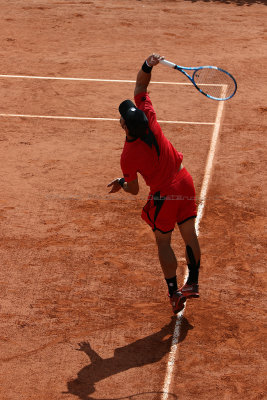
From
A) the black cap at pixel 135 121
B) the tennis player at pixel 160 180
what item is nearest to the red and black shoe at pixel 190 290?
the tennis player at pixel 160 180

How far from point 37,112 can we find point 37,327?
22.4 feet

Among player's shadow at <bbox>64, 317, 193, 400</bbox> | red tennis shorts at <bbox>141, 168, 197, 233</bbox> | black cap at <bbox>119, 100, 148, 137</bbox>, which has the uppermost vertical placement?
black cap at <bbox>119, 100, 148, 137</bbox>

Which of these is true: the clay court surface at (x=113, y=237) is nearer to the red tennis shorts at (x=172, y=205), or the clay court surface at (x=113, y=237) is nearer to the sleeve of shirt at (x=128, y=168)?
the red tennis shorts at (x=172, y=205)

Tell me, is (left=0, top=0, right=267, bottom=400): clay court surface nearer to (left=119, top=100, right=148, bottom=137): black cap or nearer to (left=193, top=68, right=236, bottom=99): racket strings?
(left=193, top=68, right=236, bottom=99): racket strings

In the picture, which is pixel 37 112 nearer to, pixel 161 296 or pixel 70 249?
pixel 70 249

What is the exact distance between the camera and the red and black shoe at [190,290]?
7.85m

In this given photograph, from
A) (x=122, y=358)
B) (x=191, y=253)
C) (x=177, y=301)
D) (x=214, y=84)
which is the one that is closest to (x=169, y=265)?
(x=191, y=253)

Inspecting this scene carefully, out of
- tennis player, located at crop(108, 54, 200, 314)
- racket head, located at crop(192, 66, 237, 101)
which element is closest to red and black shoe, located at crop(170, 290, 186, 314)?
tennis player, located at crop(108, 54, 200, 314)

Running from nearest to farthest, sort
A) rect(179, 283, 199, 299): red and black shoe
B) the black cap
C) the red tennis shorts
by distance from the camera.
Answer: the black cap
the red tennis shorts
rect(179, 283, 199, 299): red and black shoe

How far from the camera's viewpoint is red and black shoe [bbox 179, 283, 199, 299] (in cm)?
785

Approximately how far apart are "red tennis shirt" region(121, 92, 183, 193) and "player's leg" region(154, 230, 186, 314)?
0.58 meters

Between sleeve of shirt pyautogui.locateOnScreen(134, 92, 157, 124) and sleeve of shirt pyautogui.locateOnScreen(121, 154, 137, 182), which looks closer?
sleeve of shirt pyautogui.locateOnScreen(121, 154, 137, 182)

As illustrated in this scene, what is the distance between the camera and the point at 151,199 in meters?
7.64

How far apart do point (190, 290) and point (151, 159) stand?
1666 mm
